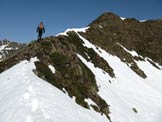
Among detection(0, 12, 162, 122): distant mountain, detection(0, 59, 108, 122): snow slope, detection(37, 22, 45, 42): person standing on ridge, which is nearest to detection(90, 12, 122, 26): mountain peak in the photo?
detection(0, 12, 162, 122): distant mountain

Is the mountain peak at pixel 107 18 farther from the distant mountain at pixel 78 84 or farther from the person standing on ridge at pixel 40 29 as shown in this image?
the person standing on ridge at pixel 40 29

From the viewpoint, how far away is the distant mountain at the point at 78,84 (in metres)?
17.8

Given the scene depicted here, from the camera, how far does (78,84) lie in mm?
31922

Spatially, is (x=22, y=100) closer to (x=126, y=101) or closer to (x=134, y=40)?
(x=126, y=101)

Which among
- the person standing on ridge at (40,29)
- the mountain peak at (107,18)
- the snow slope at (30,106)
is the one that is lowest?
the snow slope at (30,106)

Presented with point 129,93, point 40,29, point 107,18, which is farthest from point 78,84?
point 107,18

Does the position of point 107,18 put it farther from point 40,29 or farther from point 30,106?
point 30,106

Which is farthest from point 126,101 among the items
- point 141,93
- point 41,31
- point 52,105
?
point 52,105

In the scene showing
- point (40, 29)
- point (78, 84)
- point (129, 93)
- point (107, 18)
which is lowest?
point (129, 93)

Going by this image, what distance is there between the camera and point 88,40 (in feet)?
199

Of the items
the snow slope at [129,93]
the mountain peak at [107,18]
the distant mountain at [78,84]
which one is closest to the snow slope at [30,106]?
the distant mountain at [78,84]

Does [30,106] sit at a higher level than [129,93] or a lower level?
lower

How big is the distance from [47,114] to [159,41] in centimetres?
8251

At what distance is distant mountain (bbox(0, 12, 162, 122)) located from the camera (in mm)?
17781
